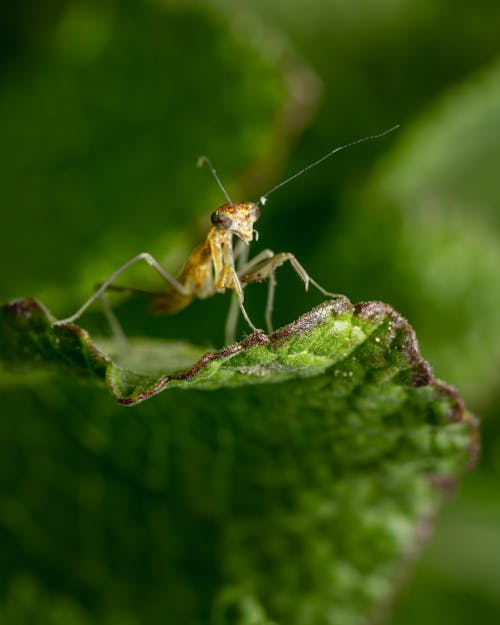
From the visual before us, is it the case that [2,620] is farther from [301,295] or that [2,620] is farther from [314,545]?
[301,295]

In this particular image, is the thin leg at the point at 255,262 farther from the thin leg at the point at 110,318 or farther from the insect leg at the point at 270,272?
the thin leg at the point at 110,318

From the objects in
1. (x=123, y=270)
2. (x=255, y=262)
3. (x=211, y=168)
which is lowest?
(x=123, y=270)

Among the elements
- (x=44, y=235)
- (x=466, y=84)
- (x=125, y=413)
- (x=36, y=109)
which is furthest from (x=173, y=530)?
(x=466, y=84)

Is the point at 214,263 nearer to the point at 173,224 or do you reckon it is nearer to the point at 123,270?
the point at 173,224

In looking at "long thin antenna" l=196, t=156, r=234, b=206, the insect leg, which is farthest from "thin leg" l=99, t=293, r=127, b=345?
"long thin antenna" l=196, t=156, r=234, b=206

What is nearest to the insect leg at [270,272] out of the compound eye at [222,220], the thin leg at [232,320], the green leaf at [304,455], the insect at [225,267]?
the insect at [225,267]

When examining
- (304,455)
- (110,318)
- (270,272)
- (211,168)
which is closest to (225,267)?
(270,272)
